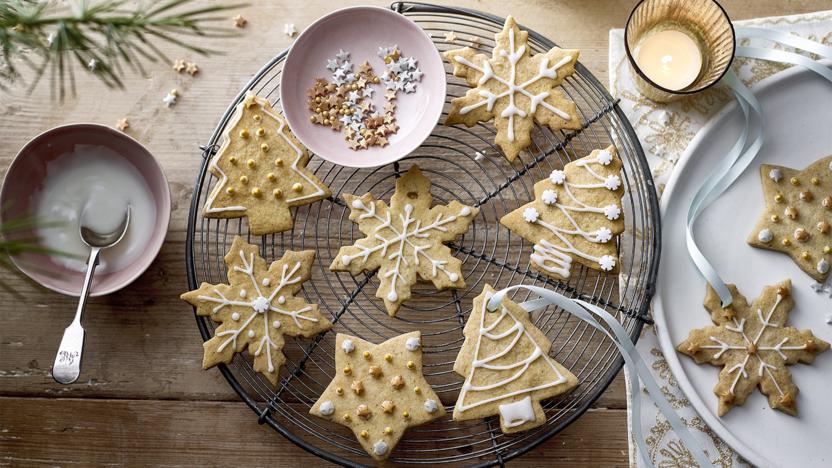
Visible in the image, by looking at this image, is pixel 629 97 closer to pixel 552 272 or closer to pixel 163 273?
pixel 552 272

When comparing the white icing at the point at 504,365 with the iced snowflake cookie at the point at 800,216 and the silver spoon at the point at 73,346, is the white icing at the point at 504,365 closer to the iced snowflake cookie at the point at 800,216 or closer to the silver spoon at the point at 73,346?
the iced snowflake cookie at the point at 800,216

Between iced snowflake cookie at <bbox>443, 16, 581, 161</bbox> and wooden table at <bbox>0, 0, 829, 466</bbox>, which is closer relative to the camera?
iced snowflake cookie at <bbox>443, 16, 581, 161</bbox>

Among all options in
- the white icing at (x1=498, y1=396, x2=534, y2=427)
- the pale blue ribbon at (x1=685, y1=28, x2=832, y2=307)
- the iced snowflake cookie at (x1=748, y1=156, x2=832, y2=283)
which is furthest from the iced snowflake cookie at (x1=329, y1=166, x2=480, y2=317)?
the iced snowflake cookie at (x1=748, y1=156, x2=832, y2=283)

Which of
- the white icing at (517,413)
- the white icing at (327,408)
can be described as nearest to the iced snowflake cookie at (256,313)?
the white icing at (327,408)

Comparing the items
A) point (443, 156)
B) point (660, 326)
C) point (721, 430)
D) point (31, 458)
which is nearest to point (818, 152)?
point (660, 326)

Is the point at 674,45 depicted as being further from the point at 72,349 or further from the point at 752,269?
the point at 72,349

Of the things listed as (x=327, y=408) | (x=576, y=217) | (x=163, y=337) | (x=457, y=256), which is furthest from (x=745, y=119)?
(x=163, y=337)

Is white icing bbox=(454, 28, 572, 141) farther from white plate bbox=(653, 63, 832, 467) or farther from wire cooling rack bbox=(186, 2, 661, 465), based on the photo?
white plate bbox=(653, 63, 832, 467)
